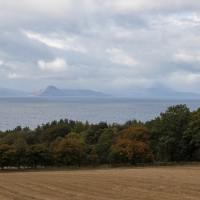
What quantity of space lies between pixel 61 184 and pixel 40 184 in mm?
1687

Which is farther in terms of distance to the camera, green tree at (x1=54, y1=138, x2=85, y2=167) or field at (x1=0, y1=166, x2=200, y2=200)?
green tree at (x1=54, y1=138, x2=85, y2=167)

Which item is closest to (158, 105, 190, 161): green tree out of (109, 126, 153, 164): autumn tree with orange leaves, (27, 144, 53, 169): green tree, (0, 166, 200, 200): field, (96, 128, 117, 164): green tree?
(109, 126, 153, 164): autumn tree with orange leaves

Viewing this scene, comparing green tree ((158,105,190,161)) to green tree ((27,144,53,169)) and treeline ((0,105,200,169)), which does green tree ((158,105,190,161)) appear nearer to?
treeline ((0,105,200,169))

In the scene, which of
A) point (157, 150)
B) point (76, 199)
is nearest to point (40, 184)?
point (76, 199)

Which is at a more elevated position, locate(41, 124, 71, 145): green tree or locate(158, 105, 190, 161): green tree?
locate(158, 105, 190, 161): green tree

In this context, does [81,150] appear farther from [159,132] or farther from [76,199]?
[76,199]

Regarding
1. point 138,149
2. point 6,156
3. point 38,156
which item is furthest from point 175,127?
point 6,156

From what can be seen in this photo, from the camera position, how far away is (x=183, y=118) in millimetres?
53969

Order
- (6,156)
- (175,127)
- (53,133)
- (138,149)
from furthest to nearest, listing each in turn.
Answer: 1. (53,133)
2. (175,127)
3. (138,149)
4. (6,156)

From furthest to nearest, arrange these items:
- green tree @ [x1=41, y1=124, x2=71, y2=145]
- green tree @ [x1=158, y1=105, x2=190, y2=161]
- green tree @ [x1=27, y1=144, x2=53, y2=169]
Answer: green tree @ [x1=41, y1=124, x2=71, y2=145]
green tree @ [x1=158, y1=105, x2=190, y2=161]
green tree @ [x1=27, y1=144, x2=53, y2=169]

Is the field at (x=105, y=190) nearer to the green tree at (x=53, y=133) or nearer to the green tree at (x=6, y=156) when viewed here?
the green tree at (x=6, y=156)

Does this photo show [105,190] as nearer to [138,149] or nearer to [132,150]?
[132,150]

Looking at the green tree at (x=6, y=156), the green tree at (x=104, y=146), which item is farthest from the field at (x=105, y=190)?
the green tree at (x=104, y=146)

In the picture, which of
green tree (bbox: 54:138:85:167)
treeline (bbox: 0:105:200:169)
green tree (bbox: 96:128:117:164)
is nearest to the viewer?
treeline (bbox: 0:105:200:169)
